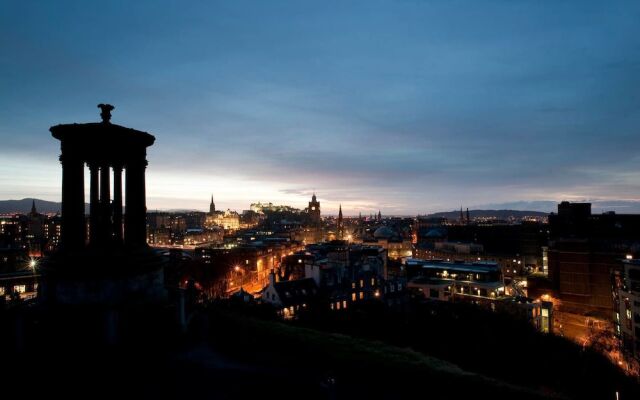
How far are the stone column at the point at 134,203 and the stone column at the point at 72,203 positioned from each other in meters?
1.66

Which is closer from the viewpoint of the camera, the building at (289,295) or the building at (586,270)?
the building at (289,295)

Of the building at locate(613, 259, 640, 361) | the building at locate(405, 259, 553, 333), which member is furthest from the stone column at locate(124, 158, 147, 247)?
the building at locate(613, 259, 640, 361)

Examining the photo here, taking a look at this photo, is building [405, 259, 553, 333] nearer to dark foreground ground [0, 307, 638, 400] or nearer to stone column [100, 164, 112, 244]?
dark foreground ground [0, 307, 638, 400]

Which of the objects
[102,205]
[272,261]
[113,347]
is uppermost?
[102,205]

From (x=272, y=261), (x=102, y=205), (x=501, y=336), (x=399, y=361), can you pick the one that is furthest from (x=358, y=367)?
(x=272, y=261)

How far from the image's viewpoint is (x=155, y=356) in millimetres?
12883

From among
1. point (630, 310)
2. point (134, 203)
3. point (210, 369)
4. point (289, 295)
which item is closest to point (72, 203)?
point (134, 203)

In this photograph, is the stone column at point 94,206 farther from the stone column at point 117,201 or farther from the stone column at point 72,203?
the stone column at point 117,201

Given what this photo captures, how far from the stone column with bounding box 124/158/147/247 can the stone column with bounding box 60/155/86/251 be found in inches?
65.2

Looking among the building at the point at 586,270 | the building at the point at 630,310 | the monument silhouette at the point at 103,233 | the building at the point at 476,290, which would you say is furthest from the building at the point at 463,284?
the monument silhouette at the point at 103,233

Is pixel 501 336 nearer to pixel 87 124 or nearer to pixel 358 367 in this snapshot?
pixel 358 367

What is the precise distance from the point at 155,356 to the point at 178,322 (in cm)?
161

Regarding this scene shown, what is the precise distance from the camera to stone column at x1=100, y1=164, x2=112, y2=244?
15.4m

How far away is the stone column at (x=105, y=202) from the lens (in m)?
15.4
